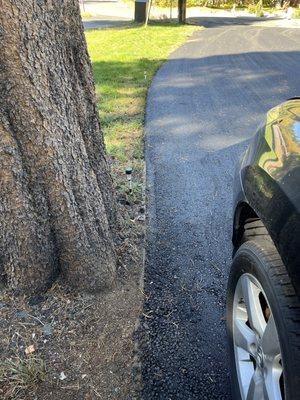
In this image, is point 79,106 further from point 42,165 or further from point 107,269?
point 107,269

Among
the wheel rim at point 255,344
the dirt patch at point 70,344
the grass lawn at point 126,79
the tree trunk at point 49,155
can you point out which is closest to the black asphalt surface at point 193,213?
the dirt patch at point 70,344

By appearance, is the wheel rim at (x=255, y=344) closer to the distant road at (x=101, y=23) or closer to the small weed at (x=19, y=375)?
the small weed at (x=19, y=375)

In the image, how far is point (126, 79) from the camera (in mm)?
9477

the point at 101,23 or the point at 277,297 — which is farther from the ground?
the point at 277,297

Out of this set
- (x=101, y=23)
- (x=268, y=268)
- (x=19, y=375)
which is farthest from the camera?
(x=101, y=23)

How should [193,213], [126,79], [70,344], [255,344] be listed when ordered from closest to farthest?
[255,344], [70,344], [193,213], [126,79]

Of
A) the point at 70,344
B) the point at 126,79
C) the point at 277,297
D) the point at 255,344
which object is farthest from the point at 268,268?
the point at 126,79

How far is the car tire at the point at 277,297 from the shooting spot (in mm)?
1407

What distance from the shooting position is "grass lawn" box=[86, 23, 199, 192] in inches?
218

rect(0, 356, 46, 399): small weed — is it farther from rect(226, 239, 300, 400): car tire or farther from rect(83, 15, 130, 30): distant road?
rect(83, 15, 130, 30): distant road

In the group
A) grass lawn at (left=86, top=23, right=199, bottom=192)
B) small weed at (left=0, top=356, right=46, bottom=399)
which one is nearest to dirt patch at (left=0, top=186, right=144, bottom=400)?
small weed at (left=0, top=356, right=46, bottom=399)

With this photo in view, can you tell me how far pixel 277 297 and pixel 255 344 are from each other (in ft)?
1.66

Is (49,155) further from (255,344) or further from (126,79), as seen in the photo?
(126,79)

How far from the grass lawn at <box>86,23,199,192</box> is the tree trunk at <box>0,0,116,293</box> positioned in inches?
63.9
